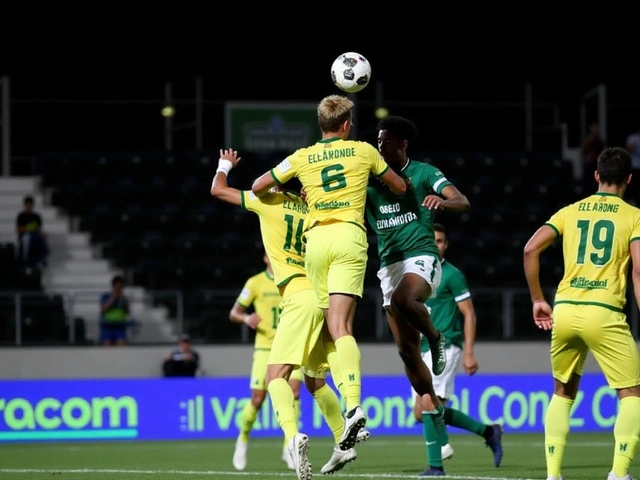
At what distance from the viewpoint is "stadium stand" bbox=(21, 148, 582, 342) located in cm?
1977

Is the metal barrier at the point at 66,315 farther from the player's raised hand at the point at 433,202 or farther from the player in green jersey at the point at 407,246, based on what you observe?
the player's raised hand at the point at 433,202

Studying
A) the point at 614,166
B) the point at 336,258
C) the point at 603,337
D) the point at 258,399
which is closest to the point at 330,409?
the point at 336,258

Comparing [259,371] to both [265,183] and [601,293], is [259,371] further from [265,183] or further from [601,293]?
[601,293]

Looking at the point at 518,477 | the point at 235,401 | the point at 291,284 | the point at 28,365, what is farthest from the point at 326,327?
the point at 28,365

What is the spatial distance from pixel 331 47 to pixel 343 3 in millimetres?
908

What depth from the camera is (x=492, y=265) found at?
21.5 metres

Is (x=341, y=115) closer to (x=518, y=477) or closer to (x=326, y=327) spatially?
(x=326, y=327)

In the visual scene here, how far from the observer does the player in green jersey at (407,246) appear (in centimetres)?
934

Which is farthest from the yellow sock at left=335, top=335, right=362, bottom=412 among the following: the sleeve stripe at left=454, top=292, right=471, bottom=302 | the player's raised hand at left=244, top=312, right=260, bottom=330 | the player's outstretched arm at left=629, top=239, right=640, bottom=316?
the player's raised hand at left=244, top=312, right=260, bottom=330

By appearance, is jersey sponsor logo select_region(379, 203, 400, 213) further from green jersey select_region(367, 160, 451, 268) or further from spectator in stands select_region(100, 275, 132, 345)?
spectator in stands select_region(100, 275, 132, 345)

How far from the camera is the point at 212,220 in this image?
2194 cm

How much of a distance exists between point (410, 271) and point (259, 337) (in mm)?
4023

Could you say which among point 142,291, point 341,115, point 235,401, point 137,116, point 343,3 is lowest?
point 235,401

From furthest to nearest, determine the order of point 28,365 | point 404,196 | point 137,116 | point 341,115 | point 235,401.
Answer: point 137,116 → point 28,365 → point 235,401 → point 404,196 → point 341,115
